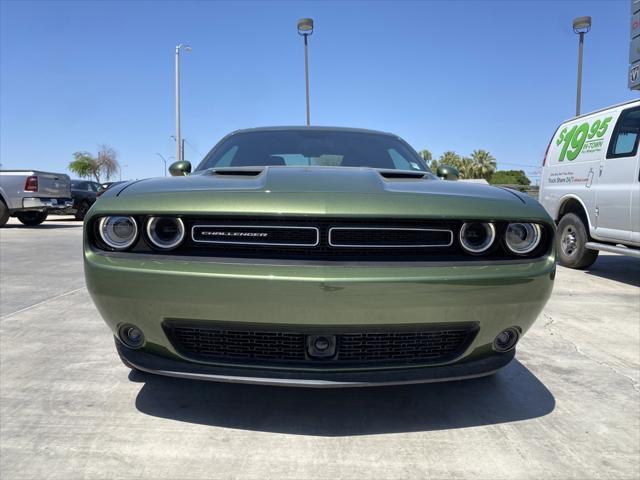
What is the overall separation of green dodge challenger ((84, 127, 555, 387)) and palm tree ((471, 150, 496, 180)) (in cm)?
6644

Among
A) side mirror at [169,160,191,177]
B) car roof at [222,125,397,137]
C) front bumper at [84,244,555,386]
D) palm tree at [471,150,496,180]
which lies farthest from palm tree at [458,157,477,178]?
front bumper at [84,244,555,386]

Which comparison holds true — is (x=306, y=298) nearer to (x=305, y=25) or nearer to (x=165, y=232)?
(x=165, y=232)

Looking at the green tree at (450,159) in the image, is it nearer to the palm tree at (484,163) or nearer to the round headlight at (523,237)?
the palm tree at (484,163)

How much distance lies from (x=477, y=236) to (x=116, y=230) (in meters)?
1.40

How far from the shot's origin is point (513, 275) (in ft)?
5.74

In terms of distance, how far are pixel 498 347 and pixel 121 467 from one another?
1.48 metres

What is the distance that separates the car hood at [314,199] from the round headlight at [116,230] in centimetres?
5

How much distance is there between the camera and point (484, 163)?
212 feet

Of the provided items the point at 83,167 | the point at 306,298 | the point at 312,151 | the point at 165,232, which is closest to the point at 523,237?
the point at 306,298

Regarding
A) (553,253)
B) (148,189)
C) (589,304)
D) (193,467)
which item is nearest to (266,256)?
(148,189)

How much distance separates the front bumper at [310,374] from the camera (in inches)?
66.4

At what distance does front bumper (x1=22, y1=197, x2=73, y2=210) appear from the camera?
11.9 m

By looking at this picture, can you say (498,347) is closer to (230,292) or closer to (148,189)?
(230,292)

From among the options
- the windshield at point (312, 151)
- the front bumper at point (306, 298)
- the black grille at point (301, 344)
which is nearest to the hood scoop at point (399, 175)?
the windshield at point (312, 151)
